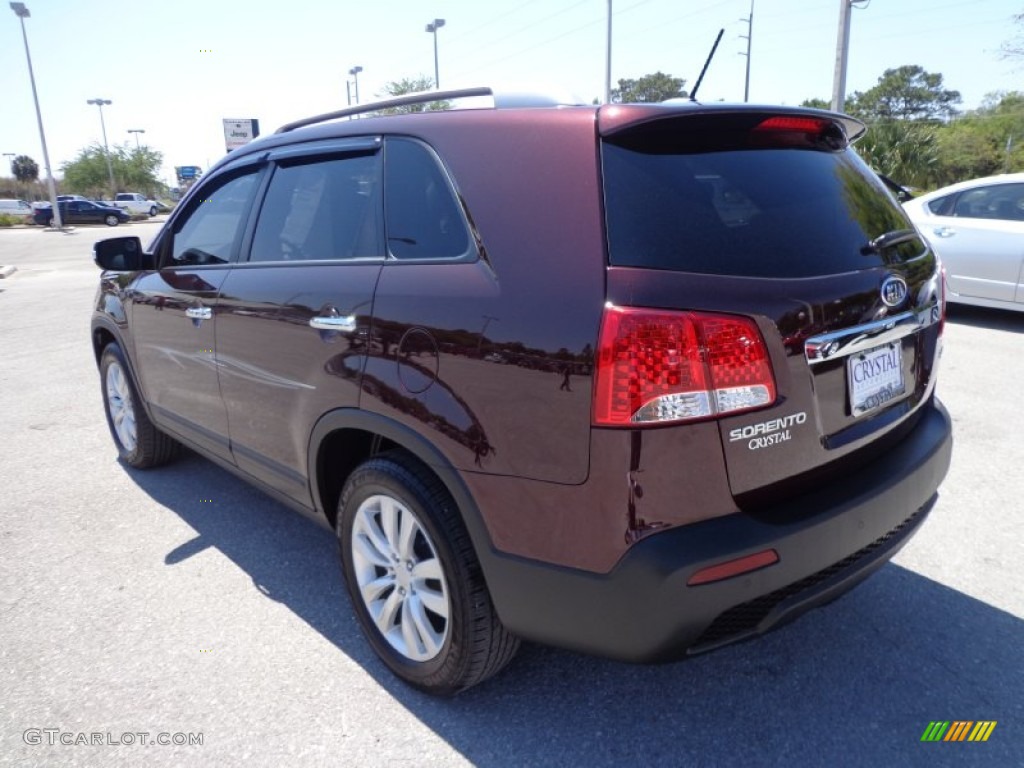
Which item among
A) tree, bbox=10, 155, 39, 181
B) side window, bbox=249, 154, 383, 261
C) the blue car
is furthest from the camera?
tree, bbox=10, 155, 39, 181

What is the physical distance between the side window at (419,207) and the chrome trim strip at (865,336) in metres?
0.98

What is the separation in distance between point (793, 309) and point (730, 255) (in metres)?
0.21

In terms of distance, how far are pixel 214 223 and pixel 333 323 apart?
140 centimetres

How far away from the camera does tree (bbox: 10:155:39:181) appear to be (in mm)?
82125

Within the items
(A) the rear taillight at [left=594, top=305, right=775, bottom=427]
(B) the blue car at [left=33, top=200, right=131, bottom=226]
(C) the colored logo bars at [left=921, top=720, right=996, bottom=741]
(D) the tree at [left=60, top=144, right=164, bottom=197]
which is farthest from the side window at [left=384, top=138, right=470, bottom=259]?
(D) the tree at [left=60, top=144, right=164, bottom=197]

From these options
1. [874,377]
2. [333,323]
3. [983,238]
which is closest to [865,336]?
[874,377]

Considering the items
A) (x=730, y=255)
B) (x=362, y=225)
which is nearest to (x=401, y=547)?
(x=362, y=225)

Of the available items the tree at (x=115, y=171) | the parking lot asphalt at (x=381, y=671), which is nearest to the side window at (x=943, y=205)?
the parking lot asphalt at (x=381, y=671)

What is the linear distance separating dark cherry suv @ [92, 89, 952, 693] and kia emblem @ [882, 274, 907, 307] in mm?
15

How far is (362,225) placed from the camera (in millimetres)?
2514

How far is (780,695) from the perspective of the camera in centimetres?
230

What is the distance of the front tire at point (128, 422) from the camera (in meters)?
4.20

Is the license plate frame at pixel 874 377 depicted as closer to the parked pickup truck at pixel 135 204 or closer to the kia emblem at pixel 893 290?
the kia emblem at pixel 893 290

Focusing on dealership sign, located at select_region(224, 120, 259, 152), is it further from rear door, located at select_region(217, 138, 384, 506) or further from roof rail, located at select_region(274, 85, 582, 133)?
rear door, located at select_region(217, 138, 384, 506)
